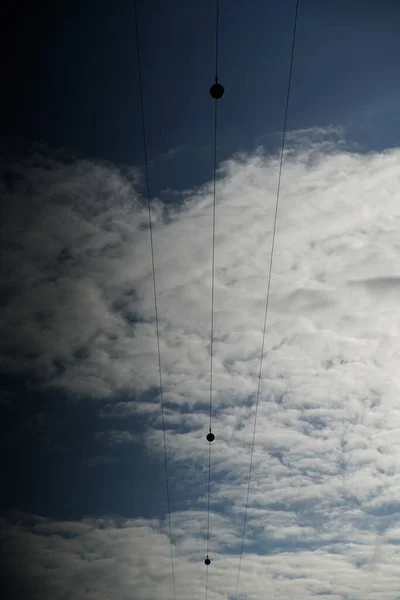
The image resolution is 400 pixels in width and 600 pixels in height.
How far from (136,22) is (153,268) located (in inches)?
335

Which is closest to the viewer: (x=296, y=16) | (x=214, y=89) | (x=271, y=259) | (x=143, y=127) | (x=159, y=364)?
(x=214, y=89)

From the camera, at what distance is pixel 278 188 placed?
54.0 feet

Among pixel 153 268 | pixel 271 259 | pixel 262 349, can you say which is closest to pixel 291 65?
pixel 271 259

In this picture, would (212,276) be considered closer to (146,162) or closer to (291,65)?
(146,162)

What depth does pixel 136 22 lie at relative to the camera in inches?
556

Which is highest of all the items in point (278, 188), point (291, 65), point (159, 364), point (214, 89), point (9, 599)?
point (291, 65)

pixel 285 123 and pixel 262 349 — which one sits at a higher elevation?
pixel 285 123

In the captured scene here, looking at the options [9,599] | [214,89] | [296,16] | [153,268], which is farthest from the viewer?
[9,599]

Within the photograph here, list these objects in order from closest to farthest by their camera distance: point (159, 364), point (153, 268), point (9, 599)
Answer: point (153, 268) → point (159, 364) → point (9, 599)

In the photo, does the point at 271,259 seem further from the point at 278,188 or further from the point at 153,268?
the point at 153,268

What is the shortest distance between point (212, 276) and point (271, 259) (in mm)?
2611

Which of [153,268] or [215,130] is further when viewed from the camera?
[153,268]

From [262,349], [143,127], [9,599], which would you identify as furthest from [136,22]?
[9,599]

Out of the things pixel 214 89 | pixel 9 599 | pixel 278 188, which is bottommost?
pixel 9 599
